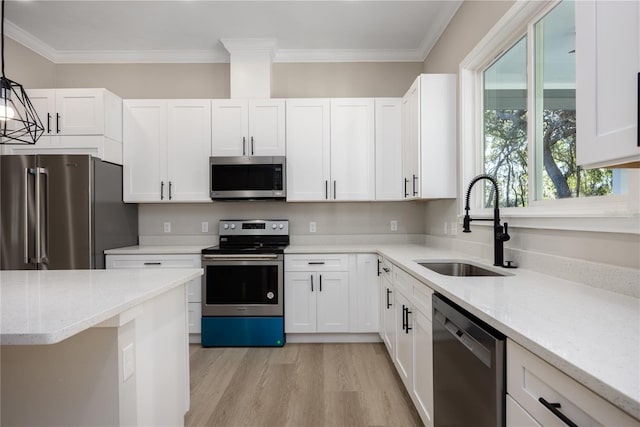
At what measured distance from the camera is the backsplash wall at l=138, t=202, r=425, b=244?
11.9 feet

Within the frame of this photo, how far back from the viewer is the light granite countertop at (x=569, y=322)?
0.62 meters

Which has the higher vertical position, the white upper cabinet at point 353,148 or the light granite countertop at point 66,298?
the white upper cabinet at point 353,148

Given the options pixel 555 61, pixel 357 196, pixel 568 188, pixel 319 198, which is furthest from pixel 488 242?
pixel 319 198

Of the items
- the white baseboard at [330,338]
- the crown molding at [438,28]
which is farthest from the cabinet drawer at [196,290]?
the crown molding at [438,28]

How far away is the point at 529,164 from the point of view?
Answer: 1.91 metres

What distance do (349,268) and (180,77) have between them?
2.80 m

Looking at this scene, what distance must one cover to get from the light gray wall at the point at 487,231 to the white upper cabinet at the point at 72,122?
318 cm

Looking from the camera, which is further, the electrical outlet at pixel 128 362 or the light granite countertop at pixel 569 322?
the electrical outlet at pixel 128 362

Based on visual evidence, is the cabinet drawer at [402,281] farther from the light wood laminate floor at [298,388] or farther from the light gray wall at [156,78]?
the light gray wall at [156,78]

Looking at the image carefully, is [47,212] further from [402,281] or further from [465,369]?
[465,369]

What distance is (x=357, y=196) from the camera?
331 centimetres

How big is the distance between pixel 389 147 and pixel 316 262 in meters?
1.36

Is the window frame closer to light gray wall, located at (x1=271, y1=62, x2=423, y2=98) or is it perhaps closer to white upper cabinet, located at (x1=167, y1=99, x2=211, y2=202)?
light gray wall, located at (x1=271, y1=62, x2=423, y2=98)

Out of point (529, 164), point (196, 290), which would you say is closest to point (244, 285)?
point (196, 290)
